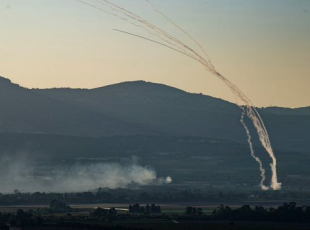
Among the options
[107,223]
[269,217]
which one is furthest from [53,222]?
[269,217]

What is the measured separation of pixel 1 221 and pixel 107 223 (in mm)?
14575

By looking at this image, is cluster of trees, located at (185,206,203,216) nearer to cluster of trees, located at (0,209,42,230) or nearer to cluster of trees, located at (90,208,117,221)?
cluster of trees, located at (90,208,117,221)

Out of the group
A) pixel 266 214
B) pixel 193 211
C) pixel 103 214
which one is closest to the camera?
pixel 266 214

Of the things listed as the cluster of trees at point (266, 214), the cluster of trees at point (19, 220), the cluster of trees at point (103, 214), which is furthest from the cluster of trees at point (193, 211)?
the cluster of trees at point (19, 220)

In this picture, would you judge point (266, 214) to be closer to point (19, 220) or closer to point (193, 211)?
point (193, 211)

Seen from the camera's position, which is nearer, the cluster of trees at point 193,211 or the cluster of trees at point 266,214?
the cluster of trees at point 266,214

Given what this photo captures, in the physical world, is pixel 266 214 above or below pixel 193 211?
below

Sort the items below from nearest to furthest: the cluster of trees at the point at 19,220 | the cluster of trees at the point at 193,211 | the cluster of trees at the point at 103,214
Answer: the cluster of trees at the point at 19,220 < the cluster of trees at the point at 103,214 < the cluster of trees at the point at 193,211

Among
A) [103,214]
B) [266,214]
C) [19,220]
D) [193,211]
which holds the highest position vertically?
[193,211]

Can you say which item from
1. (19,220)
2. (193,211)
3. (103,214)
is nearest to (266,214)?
(193,211)

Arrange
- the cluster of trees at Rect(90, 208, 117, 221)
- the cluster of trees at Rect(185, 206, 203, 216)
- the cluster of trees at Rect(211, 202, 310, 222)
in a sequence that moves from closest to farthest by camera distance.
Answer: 1. the cluster of trees at Rect(211, 202, 310, 222)
2. the cluster of trees at Rect(90, 208, 117, 221)
3. the cluster of trees at Rect(185, 206, 203, 216)

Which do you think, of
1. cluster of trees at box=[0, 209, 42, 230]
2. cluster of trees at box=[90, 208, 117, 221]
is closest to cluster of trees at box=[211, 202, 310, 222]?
cluster of trees at box=[90, 208, 117, 221]

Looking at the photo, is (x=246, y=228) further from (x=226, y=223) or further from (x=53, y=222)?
(x=53, y=222)

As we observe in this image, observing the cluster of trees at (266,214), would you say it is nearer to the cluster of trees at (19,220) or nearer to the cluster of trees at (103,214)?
the cluster of trees at (103,214)
